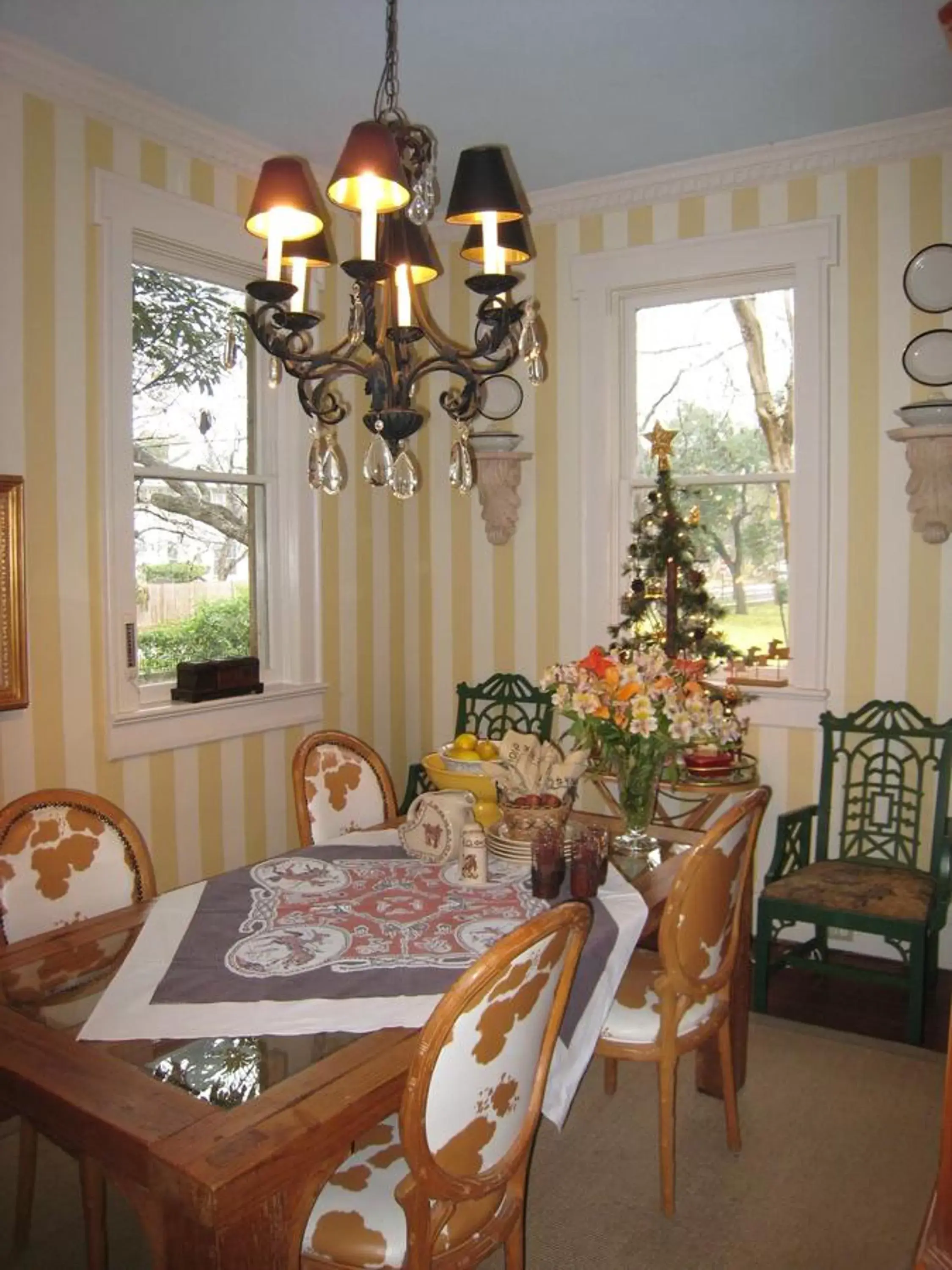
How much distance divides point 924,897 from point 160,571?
276 cm

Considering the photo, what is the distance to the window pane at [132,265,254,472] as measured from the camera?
11.6 feet

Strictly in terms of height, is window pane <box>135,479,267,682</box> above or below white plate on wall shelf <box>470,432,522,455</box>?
below

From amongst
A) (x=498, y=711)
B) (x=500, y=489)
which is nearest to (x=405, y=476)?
(x=500, y=489)

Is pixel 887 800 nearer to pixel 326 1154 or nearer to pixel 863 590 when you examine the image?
pixel 863 590

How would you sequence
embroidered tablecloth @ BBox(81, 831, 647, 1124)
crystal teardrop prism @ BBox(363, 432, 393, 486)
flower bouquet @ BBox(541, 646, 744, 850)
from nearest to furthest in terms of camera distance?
embroidered tablecloth @ BBox(81, 831, 647, 1124) < crystal teardrop prism @ BBox(363, 432, 393, 486) < flower bouquet @ BBox(541, 646, 744, 850)

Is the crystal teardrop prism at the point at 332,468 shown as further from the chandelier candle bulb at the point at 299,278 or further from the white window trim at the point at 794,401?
the white window trim at the point at 794,401

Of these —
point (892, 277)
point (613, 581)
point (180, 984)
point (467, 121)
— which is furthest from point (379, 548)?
point (180, 984)

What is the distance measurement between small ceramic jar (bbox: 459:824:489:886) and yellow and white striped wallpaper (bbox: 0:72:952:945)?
5.03 feet

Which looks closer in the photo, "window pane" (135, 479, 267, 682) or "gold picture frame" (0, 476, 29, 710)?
"gold picture frame" (0, 476, 29, 710)

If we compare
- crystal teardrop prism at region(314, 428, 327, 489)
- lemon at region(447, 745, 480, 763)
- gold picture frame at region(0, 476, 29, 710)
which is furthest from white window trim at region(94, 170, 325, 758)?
crystal teardrop prism at region(314, 428, 327, 489)

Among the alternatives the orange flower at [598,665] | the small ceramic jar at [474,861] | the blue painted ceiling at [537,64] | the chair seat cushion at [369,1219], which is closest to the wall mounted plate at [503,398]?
the blue painted ceiling at [537,64]

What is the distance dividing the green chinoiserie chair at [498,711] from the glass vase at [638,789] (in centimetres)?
159

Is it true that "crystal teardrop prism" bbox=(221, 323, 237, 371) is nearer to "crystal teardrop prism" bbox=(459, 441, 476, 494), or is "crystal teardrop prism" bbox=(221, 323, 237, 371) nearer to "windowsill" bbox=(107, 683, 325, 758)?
"crystal teardrop prism" bbox=(459, 441, 476, 494)

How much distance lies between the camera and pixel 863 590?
12.3 feet
